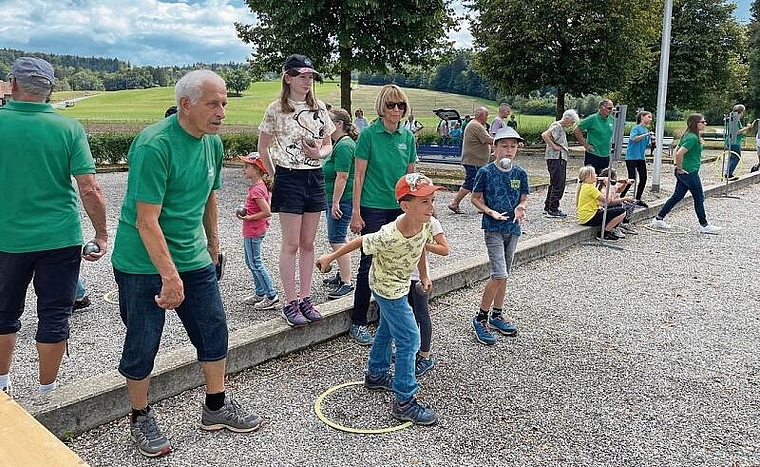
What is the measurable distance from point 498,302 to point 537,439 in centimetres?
185

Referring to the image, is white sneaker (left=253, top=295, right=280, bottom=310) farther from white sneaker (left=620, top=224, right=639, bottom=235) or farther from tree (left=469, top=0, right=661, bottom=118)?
tree (left=469, top=0, right=661, bottom=118)

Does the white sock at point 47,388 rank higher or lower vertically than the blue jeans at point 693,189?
lower

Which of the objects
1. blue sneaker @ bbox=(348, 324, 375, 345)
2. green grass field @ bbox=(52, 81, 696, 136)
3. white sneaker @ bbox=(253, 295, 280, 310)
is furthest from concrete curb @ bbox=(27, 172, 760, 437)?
green grass field @ bbox=(52, 81, 696, 136)

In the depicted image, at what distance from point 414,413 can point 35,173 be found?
262 centimetres

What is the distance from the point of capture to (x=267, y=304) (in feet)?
18.7

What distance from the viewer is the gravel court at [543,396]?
350cm

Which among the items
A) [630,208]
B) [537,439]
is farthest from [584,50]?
[537,439]

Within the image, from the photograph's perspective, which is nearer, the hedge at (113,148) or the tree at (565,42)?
the hedge at (113,148)

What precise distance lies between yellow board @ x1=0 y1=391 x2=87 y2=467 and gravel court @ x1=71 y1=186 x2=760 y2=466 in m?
0.86

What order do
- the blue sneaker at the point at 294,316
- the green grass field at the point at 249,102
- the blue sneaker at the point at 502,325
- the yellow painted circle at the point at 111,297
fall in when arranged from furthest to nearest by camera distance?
the green grass field at the point at 249,102
the yellow painted circle at the point at 111,297
the blue sneaker at the point at 502,325
the blue sneaker at the point at 294,316

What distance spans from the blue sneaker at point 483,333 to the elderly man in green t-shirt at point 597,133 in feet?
21.0

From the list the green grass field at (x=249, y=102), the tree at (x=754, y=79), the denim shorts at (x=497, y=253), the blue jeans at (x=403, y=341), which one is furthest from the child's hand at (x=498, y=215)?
the tree at (x=754, y=79)

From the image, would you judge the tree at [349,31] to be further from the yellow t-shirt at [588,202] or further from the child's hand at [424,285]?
the child's hand at [424,285]

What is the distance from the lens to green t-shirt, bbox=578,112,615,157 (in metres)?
10.7
